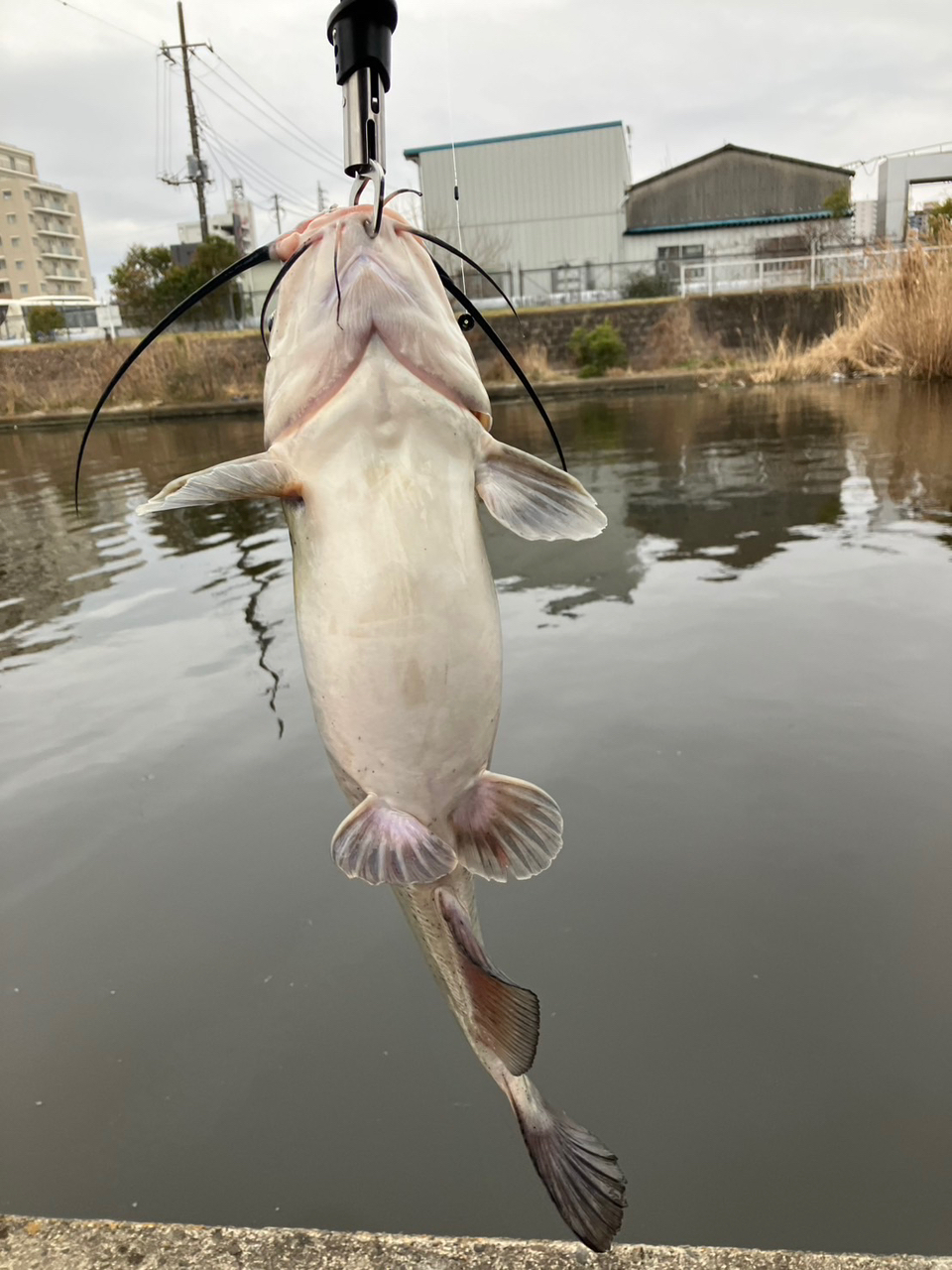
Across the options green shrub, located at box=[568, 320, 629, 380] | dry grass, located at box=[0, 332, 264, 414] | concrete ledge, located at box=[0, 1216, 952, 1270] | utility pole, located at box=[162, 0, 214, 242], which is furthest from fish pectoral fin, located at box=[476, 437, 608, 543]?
utility pole, located at box=[162, 0, 214, 242]

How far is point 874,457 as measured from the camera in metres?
8.80

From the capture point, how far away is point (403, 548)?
3.92 ft

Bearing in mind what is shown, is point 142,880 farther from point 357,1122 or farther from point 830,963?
point 830,963

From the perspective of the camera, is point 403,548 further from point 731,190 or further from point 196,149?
point 731,190

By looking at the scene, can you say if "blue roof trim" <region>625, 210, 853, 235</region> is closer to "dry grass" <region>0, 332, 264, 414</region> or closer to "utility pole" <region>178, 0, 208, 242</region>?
"utility pole" <region>178, 0, 208, 242</region>

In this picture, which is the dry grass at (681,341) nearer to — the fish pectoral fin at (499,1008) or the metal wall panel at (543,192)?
the metal wall panel at (543,192)

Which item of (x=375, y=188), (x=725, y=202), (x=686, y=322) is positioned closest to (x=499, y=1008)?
(x=375, y=188)

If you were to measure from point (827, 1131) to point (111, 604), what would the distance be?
548cm

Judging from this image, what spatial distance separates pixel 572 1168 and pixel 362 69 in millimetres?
1639

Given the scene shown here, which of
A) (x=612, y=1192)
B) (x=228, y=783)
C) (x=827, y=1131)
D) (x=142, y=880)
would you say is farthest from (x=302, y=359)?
(x=228, y=783)

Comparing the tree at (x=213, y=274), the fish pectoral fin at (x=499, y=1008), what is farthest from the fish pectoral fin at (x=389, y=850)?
the tree at (x=213, y=274)

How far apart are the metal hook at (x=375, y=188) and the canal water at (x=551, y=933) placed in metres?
1.84

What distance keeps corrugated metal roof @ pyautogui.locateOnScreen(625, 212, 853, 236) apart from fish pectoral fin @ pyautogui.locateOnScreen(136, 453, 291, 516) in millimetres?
36874

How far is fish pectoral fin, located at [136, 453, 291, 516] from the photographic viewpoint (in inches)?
46.2
